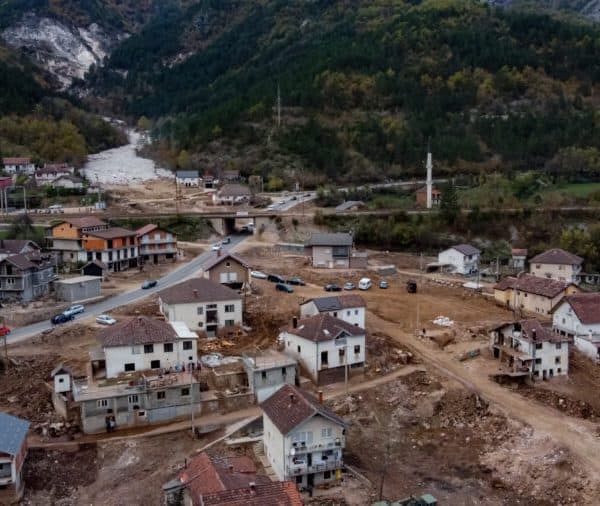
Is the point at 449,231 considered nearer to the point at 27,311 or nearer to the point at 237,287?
the point at 237,287

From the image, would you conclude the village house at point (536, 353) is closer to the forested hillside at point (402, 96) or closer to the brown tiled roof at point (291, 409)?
the brown tiled roof at point (291, 409)

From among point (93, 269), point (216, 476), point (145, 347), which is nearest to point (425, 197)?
point (93, 269)

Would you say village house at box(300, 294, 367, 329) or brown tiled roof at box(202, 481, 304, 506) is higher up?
village house at box(300, 294, 367, 329)

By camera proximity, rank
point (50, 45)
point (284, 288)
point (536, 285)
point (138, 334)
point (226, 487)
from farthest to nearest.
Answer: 1. point (50, 45)
2. point (284, 288)
3. point (536, 285)
4. point (138, 334)
5. point (226, 487)

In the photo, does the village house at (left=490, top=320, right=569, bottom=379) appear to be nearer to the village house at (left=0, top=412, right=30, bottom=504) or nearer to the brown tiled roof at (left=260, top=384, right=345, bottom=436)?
the brown tiled roof at (left=260, top=384, right=345, bottom=436)

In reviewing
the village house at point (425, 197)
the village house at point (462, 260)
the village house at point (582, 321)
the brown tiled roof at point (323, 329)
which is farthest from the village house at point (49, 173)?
the village house at point (582, 321)

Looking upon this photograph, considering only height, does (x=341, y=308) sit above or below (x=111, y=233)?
below

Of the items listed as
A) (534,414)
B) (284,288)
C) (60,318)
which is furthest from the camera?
(284,288)

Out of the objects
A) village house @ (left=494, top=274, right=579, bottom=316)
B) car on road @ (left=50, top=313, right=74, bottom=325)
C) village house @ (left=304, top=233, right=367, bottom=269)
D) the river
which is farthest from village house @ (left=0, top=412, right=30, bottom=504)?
the river

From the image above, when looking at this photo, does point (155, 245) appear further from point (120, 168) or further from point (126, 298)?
point (120, 168)
